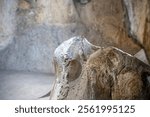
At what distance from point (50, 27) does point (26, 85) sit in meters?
0.70

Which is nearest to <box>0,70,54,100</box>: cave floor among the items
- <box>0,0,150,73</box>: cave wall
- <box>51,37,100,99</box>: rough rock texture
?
<box>0,0,150,73</box>: cave wall

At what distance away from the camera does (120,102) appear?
1706 mm

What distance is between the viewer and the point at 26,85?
110 inches

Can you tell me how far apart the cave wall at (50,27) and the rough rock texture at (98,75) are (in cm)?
50

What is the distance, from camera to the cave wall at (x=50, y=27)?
9.70 feet

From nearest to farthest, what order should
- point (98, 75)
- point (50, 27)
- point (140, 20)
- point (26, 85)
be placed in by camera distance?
point (98, 75) → point (140, 20) → point (26, 85) → point (50, 27)

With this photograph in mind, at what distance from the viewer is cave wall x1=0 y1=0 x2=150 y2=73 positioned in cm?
296

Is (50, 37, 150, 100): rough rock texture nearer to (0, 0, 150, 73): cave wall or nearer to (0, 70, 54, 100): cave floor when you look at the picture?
(0, 70, 54, 100): cave floor

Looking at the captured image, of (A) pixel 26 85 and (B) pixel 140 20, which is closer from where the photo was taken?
(B) pixel 140 20

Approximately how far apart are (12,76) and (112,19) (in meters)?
1.10

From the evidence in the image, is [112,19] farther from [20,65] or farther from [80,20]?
[20,65]

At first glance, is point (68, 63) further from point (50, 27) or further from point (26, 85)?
point (50, 27)

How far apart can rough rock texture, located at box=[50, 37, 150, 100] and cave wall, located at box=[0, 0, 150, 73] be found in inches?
19.5

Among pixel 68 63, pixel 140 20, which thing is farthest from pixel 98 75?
pixel 140 20
